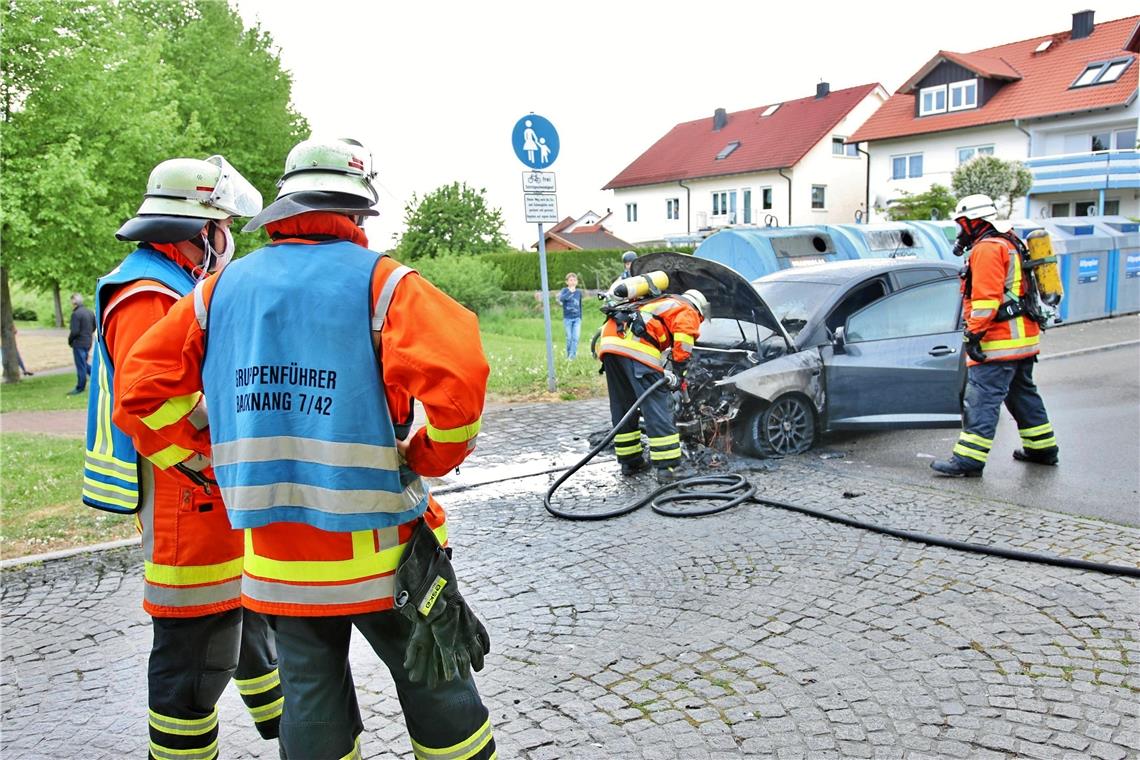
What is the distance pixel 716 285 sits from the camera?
775cm

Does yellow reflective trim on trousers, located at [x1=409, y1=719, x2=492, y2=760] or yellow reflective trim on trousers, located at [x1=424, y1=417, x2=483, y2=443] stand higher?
yellow reflective trim on trousers, located at [x1=424, y1=417, x2=483, y2=443]

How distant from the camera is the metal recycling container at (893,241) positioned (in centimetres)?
1524

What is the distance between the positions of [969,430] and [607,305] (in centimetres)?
298

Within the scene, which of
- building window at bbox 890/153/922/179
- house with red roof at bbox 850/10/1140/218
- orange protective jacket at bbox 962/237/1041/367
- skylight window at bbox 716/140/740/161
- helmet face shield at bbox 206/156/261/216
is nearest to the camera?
helmet face shield at bbox 206/156/261/216

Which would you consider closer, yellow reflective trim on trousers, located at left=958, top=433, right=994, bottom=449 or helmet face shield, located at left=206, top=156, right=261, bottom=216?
helmet face shield, located at left=206, top=156, right=261, bottom=216

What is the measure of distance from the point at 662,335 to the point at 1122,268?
16.4 metres

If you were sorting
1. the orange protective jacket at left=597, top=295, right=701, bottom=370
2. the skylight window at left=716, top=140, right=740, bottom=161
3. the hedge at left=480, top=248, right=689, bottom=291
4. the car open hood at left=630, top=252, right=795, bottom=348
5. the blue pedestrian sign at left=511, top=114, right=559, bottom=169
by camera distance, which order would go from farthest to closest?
the skylight window at left=716, top=140, right=740, bottom=161
the hedge at left=480, top=248, right=689, bottom=291
the blue pedestrian sign at left=511, top=114, right=559, bottom=169
the car open hood at left=630, top=252, right=795, bottom=348
the orange protective jacket at left=597, top=295, right=701, bottom=370

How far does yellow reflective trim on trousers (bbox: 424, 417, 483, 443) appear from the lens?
2289 mm

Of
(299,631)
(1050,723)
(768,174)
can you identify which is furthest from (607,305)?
(768,174)

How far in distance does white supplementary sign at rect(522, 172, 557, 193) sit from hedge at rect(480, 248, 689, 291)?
75.1ft

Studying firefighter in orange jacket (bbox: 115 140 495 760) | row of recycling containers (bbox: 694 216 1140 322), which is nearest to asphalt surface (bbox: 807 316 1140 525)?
row of recycling containers (bbox: 694 216 1140 322)

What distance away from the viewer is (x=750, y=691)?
11.9ft

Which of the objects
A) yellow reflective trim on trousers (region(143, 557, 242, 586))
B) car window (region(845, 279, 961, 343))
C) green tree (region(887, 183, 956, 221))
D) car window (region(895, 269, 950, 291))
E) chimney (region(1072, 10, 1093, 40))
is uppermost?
chimney (region(1072, 10, 1093, 40))

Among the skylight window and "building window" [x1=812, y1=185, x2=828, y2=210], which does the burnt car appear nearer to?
"building window" [x1=812, y1=185, x2=828, y2=210]
